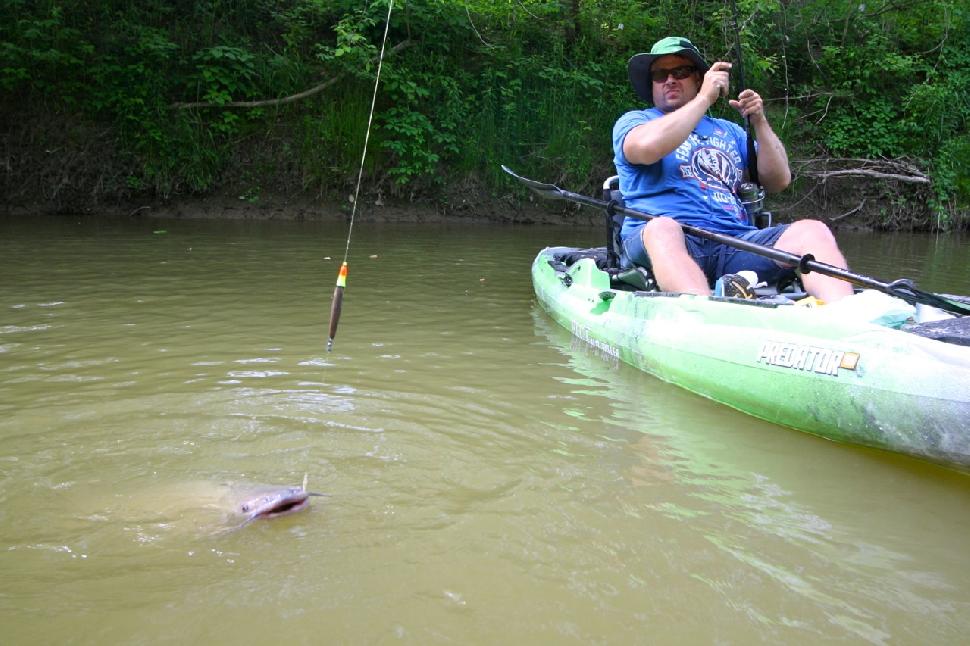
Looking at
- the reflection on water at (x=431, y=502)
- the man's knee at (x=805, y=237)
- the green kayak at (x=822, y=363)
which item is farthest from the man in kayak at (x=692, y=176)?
the reflection on water at (x=431, y=502)

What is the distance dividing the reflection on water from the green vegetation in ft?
27.3

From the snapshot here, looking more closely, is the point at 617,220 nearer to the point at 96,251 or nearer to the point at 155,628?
the point at 155,628

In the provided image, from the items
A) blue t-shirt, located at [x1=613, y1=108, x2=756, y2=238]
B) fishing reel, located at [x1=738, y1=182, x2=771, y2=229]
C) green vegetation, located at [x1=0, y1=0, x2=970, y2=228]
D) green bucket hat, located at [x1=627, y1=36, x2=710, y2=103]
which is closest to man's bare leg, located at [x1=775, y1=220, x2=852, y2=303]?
blue t-shirt, located at [x1=613, y1=108, x2=756, y2=238]

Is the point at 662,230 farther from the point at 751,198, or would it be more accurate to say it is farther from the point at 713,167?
the point at 751,198

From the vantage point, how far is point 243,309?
5.38m

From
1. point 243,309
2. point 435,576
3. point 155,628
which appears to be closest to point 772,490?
point 435,576

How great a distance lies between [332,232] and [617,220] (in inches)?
254

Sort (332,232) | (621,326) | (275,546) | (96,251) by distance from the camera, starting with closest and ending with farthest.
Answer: (275,546), (621,326), (96,251), (332,232)

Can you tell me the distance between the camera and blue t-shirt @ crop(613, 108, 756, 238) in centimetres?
451

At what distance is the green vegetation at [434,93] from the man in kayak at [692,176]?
26.7ft

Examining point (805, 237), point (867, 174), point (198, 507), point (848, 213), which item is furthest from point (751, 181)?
point (848, 213)

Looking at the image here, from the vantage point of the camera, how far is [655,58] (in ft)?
15.1

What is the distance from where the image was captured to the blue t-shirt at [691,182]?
4.51 meters

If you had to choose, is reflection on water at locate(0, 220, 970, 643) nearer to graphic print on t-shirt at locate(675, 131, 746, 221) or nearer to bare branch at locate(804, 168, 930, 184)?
graphic print on t-shirt at locate(675, 131, 746, 221)
